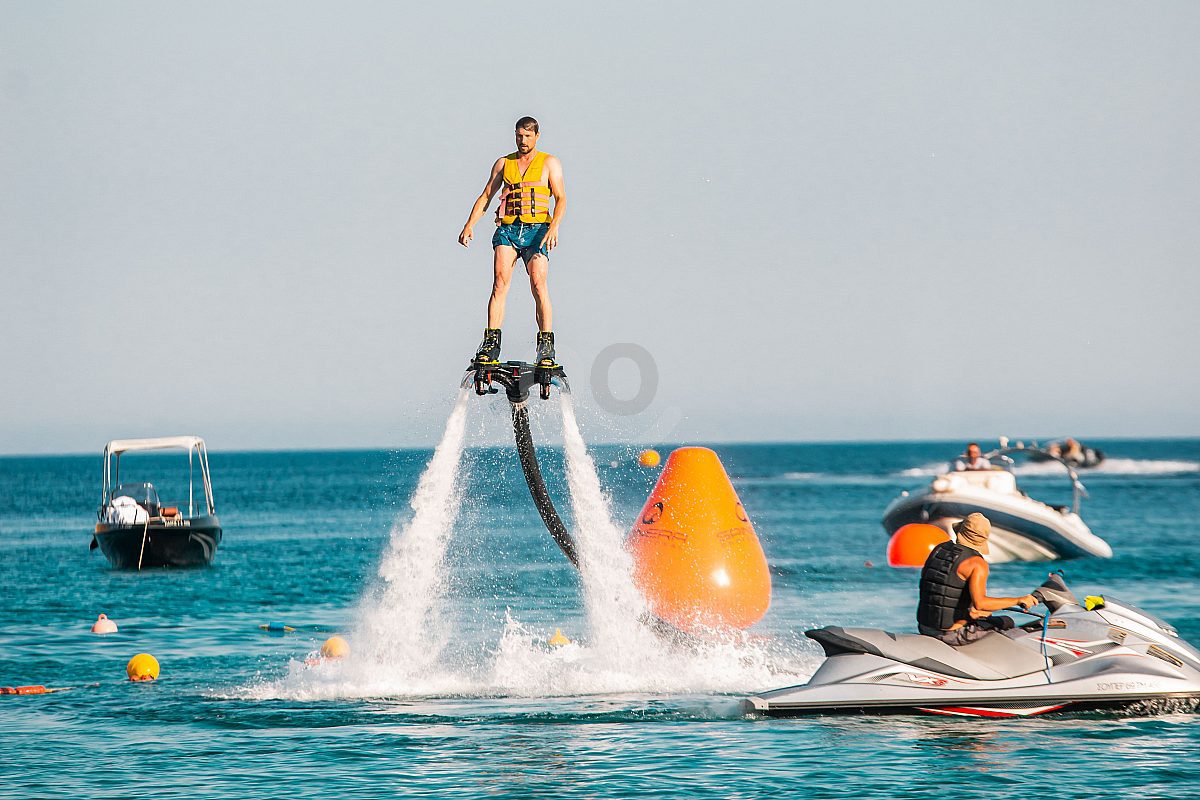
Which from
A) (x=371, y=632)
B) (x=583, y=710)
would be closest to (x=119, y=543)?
(x=371, y=632)

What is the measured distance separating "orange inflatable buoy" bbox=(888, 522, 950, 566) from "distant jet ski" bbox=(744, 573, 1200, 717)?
1751 centimetres

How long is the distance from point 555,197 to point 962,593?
5.41 metres

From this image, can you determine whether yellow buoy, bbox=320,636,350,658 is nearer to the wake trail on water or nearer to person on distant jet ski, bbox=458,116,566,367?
the wake trail on water

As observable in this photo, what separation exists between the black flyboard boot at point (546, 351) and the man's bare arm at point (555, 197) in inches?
32.8

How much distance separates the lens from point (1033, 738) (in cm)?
1331

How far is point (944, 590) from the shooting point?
43.8 ft

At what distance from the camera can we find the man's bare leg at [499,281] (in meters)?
12.8

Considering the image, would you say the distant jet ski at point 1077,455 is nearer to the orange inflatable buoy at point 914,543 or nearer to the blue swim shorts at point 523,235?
the orange inflatable buoy at point 914,543

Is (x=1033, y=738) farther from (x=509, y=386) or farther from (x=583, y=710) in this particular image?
(x=509, y=386)

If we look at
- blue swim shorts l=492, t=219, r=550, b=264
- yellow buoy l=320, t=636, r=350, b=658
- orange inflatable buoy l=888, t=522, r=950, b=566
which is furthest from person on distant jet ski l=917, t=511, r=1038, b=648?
orange inflatable buoy l=888, t=522, r=950, b=566

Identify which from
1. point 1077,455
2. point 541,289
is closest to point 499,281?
point 541,289

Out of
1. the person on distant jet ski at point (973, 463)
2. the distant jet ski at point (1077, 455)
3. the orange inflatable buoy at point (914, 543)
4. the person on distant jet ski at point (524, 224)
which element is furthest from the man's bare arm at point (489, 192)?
the distant jet ski at point (1077, 455)

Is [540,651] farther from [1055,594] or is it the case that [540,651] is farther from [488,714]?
[1055,594]

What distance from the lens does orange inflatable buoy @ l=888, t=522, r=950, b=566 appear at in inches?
1247
